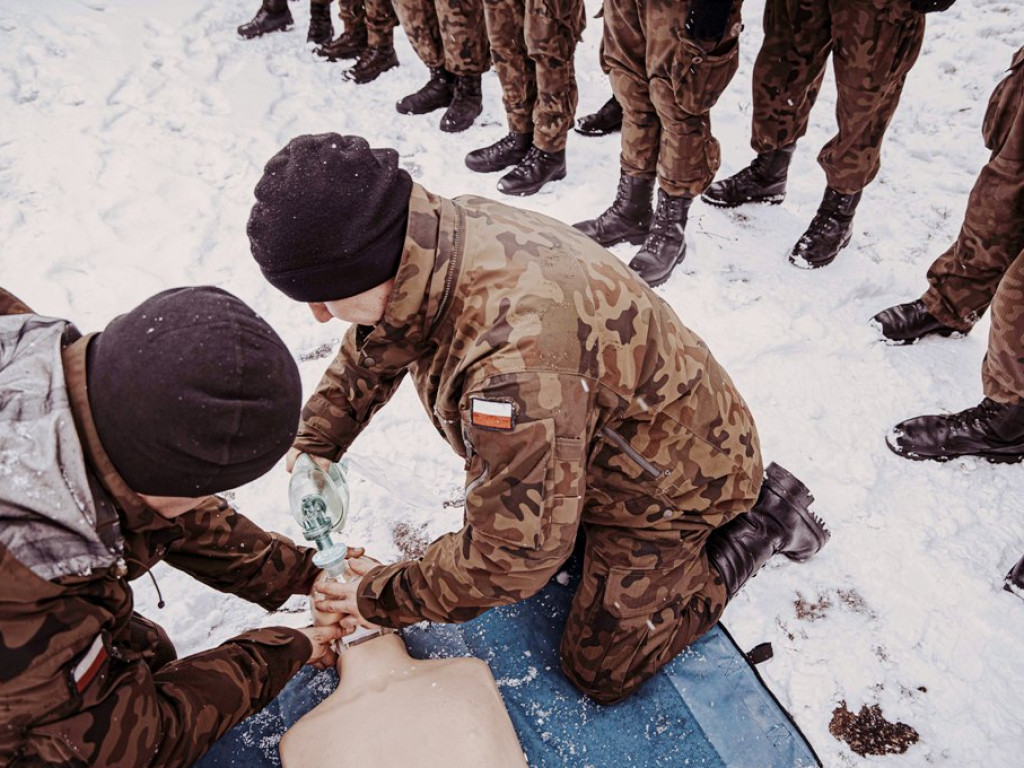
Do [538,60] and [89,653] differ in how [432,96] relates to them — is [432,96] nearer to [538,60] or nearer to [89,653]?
[538,60]

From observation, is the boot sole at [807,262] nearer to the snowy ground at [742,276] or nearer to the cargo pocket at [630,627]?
the snowy ground at [742,276]

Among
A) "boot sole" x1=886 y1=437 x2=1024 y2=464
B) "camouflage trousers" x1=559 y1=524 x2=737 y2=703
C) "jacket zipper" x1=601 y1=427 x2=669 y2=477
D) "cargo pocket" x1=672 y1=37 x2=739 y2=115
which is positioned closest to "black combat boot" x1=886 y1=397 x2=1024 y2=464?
"boot sole" x1=886 y1=437 x2=1024 y2=464

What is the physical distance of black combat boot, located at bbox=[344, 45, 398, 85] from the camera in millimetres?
4648

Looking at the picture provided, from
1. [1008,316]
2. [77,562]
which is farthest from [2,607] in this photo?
[1008,316]

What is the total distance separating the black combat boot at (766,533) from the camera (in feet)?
6.24

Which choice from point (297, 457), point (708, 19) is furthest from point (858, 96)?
point (297, 457)

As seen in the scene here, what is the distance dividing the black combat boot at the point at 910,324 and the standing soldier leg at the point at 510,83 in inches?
83.4

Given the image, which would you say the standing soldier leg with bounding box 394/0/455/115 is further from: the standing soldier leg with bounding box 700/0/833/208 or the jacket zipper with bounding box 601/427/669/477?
the jacket zipper with bounding box 601/427/669/477

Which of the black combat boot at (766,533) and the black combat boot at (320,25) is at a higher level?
the black combat boot at (320,25)

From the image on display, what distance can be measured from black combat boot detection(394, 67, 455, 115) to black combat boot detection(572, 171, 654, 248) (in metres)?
1.66

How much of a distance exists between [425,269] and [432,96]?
3.48 meters

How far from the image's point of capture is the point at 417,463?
2.44 metres

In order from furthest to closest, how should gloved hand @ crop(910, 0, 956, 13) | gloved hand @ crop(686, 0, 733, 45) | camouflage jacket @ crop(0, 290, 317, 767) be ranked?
1. gloved hand @ crop(686, 0, 733, 45)
2. gloved hand @ crop(910, 0, 956, 13)
3. camouflage jacket @ crop(0, 290, 317, 767)

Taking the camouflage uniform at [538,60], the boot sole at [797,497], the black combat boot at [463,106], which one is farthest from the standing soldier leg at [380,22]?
the boot sole at [797,497]
